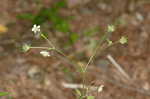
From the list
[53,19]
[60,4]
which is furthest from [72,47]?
[60,4]

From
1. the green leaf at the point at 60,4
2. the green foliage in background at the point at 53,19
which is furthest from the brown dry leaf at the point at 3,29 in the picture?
the green leaf at the point at 60,4

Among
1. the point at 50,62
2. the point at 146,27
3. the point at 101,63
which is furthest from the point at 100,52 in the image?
the point at 146,27

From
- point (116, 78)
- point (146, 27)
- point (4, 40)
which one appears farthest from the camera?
point (146, 27)

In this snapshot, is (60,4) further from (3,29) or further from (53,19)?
(3,29)

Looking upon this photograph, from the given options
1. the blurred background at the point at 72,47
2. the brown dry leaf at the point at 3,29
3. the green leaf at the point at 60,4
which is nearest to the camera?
the blurred background at the point at 72,47

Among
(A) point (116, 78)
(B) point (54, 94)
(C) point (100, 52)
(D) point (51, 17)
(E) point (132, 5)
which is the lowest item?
(B) point (54, 94)

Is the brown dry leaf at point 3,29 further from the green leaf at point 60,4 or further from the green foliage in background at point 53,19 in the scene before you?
the green leaf at point 60,4

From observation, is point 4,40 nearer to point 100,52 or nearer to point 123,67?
point 100,52

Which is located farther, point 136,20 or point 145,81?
point 136,20
